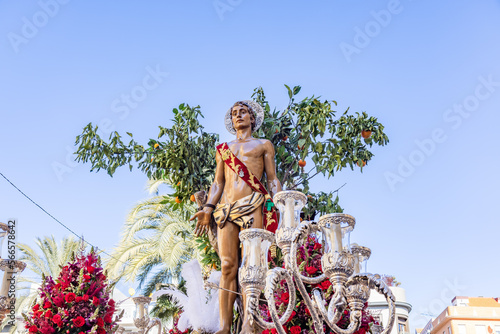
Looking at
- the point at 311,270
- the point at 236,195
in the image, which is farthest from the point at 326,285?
the point at 236,195

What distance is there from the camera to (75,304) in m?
5.44

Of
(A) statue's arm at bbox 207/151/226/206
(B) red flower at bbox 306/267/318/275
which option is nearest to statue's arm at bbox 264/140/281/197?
(A) statue's arm at bbox 207/151/226/206

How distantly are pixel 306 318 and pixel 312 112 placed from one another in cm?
328

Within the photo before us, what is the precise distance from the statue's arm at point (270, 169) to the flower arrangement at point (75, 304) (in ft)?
7.47

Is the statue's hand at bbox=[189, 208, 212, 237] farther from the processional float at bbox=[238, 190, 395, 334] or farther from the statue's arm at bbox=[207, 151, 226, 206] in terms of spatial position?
the processional float at bbox=[238, 190, 395, 334]

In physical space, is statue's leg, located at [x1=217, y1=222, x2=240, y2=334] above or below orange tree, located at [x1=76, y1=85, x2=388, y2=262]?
below

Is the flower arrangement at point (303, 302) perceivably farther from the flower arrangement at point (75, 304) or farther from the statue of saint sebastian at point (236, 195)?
the flower arrangement at point (75, 304)

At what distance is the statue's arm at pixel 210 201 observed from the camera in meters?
6.70

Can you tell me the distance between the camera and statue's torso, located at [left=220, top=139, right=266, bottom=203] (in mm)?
6668

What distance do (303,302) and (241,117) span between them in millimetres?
2711

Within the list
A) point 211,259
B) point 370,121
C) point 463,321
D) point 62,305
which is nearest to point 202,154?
point 211,259

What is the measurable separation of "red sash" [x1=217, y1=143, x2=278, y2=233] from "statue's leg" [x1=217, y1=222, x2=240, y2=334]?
401 mm

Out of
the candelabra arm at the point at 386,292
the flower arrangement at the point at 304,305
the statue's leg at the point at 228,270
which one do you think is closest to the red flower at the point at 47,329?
the statue's leg at the point at 228,270

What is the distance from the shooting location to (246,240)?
4176 millimetres
